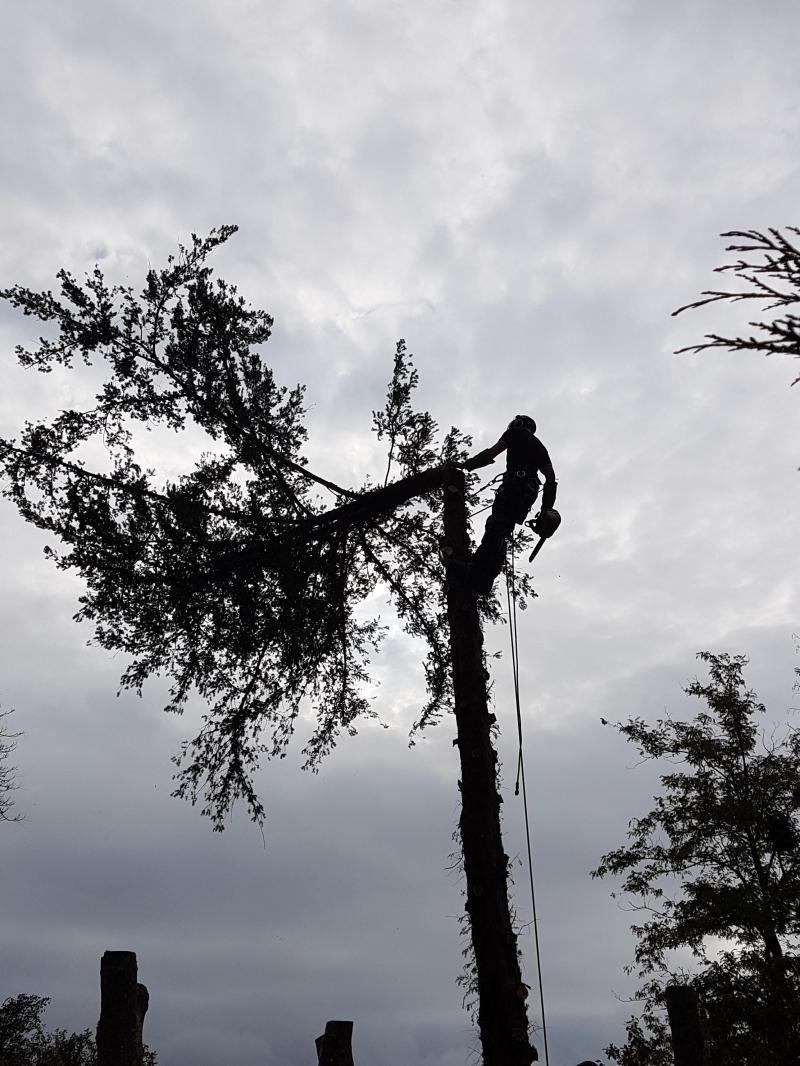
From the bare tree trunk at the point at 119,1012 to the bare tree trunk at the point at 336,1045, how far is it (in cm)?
210

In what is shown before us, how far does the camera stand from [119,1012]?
7.25 m

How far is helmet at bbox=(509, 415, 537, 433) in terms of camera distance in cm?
919

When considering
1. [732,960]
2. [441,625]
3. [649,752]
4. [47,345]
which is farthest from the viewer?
[649,752]

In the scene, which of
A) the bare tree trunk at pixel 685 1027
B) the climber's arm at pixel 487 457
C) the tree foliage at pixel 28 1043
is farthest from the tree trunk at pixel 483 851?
the tree foliage at pixel 28 1043

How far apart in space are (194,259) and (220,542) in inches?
131

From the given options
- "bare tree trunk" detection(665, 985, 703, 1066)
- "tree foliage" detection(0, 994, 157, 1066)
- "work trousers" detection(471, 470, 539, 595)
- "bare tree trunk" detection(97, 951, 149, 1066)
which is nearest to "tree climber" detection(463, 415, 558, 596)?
"work trousers" detection(471, 470, 539, 595)

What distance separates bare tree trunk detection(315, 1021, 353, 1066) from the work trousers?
4746 millimetres

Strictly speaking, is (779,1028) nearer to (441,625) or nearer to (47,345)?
(441,625)

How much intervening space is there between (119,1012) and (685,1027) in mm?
A: 6741

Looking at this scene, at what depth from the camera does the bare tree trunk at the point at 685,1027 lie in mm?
10180

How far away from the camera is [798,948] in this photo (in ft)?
48.0

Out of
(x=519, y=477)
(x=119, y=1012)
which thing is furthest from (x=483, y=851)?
(x=519, y=477)

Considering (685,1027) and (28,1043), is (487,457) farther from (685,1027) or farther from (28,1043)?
(28,1043)

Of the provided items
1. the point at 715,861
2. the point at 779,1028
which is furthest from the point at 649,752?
the point at 779,1028
